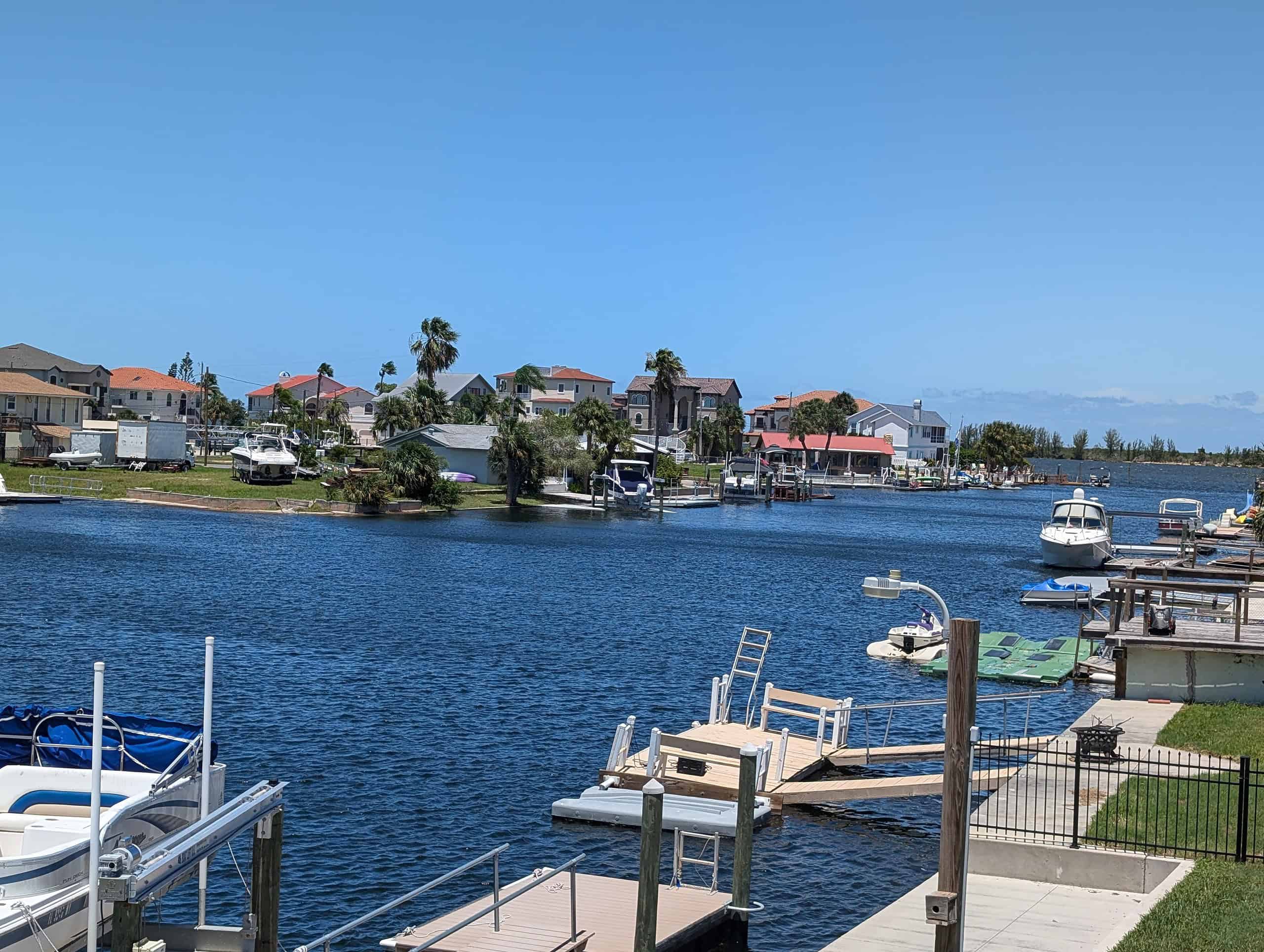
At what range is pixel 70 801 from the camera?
17.9 meters

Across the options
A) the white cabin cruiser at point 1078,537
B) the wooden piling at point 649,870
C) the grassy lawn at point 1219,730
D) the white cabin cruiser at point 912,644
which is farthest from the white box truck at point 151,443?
the wooden piling at point 649,870

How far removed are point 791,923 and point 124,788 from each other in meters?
9.72

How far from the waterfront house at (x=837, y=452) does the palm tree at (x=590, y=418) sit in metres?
64.8

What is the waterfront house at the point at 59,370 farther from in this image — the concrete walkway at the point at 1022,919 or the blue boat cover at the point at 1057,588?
the concrete walkway at the point at 1022,919

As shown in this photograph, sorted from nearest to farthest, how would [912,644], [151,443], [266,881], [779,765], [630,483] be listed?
[266,881] < [779,765] < [912,644] < [151,443] < [630,483]

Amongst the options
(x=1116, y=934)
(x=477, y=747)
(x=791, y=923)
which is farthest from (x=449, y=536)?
(x=1116, y=934)

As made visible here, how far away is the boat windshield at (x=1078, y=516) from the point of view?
78.6 m

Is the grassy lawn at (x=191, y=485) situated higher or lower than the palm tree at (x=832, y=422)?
lower

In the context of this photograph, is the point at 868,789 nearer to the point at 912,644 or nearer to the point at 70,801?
the point at 70,801

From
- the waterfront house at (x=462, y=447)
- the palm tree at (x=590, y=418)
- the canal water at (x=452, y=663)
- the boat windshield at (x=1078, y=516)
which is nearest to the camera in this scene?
the canal water at (x=452, y=663)

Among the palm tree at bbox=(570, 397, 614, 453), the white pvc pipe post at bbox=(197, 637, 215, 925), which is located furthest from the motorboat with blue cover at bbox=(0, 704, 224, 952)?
the palm tree at bbox=(570, 397, 614, 453)

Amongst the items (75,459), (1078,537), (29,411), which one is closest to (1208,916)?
(1078,537)

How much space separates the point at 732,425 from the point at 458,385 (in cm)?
3948

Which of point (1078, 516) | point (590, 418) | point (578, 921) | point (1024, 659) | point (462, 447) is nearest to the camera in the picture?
point (578, 921)
